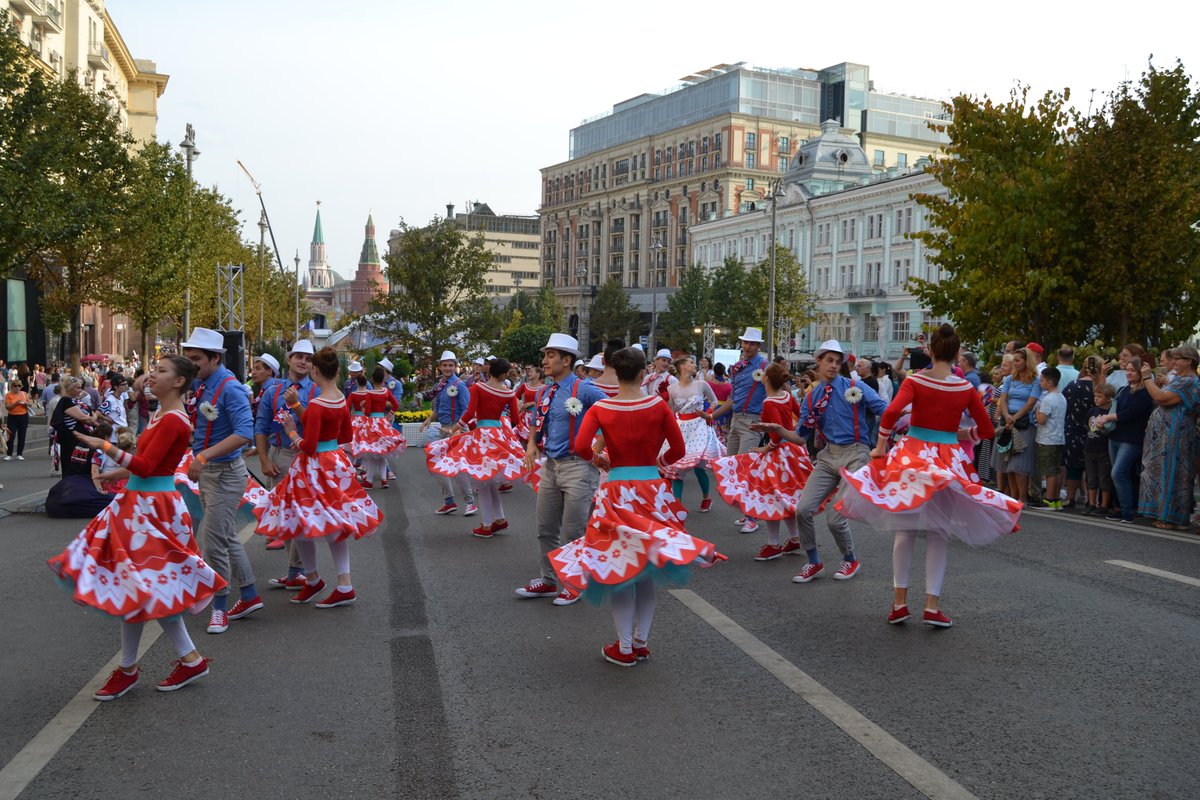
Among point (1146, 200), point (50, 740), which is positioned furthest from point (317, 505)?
point (1146, 200)

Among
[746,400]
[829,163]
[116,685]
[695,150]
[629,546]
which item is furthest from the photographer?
[695,150]

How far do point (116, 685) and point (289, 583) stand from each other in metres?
3.08

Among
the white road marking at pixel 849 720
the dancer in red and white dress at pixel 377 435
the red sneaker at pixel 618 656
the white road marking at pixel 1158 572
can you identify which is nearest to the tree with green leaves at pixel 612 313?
the dancer in red and white dress at pixel 377 435

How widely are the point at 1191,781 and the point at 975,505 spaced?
2.87 metres

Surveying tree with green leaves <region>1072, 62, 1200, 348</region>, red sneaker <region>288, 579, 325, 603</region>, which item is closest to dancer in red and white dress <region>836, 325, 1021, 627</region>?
red sneaker <region>288, 579, 325, 603</region>

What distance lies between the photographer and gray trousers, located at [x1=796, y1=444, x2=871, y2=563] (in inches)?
366

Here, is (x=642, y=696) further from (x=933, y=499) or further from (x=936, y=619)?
(x=933, y=499)

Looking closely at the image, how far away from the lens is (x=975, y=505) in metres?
7.55

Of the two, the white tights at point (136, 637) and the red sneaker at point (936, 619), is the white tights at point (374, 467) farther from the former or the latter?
the red sneaker at point (936, 619)

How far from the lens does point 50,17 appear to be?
53844 mm

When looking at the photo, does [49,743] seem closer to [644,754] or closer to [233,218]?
[644,754]

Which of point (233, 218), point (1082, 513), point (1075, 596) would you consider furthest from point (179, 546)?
point (233, 218)

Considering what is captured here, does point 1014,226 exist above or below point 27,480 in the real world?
above

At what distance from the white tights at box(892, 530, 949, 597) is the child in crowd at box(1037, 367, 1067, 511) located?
24.4 feet
